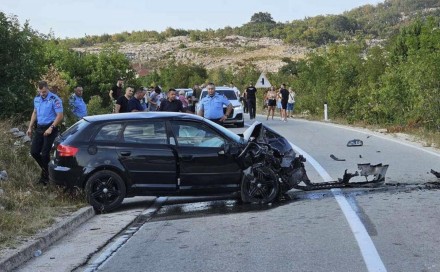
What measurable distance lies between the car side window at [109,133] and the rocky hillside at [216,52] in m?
84.0

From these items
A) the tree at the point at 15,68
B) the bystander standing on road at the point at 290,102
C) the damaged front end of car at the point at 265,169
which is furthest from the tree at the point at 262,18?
the damaged front end of car at the point at 265,169

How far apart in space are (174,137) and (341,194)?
289cm

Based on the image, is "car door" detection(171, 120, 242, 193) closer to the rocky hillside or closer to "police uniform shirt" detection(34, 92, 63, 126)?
"police uniform shirt" detection(34, 92, 63, 126)

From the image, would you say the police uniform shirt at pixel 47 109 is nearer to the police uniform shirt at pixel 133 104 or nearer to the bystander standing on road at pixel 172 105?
the police uniform shirt at pixel 133 104

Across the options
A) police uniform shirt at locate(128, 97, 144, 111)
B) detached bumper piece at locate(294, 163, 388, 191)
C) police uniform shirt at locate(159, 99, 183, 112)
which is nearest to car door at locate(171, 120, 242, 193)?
detached bumper piece at locate(294, 163, 388, 191)

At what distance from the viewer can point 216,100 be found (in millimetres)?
15797

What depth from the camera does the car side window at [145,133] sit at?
1076 cm

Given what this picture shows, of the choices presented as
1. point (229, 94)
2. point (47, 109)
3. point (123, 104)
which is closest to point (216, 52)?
point (229, 94)

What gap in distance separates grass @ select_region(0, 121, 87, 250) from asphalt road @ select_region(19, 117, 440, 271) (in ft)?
1.57

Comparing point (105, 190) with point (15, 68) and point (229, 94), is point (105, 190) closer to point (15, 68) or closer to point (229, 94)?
point (15, 68)

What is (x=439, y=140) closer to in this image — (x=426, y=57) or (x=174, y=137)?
(x=426, y=57)

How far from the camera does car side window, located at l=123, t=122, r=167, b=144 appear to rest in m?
10.8

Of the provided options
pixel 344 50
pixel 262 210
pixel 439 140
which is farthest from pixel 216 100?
pixel 344 50

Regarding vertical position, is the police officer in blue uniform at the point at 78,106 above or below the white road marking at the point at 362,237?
above
